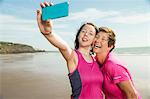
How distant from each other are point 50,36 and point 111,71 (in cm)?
30

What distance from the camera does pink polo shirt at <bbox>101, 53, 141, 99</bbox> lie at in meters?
1.17

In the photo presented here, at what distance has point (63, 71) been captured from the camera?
316 centimetres

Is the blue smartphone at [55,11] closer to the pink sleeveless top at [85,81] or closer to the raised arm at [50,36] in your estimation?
the raised arm at [50,36]

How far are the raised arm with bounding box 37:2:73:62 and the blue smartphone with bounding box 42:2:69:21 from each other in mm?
19

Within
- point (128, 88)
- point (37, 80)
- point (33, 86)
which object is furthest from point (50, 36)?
point (37, 80)

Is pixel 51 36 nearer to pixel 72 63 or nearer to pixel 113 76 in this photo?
pixel 72 63

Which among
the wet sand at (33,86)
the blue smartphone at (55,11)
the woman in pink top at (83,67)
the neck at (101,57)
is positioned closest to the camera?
the blue smartphone at (55,11)

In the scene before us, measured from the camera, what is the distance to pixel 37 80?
2941 millimetres

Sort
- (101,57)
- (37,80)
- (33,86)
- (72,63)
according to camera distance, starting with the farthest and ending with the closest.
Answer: (37,80) → (33,86) → (101,57) → (72,63)

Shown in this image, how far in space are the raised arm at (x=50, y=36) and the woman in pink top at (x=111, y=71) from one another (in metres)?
0.16

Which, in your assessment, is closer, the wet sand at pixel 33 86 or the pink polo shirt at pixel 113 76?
the pink polo shirt at pixel 113 76

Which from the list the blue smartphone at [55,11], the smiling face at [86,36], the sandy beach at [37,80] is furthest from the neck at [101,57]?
the sandy beach at [37,80]

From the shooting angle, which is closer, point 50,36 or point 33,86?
point 50,36

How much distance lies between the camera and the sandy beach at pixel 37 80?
2.48 metres
